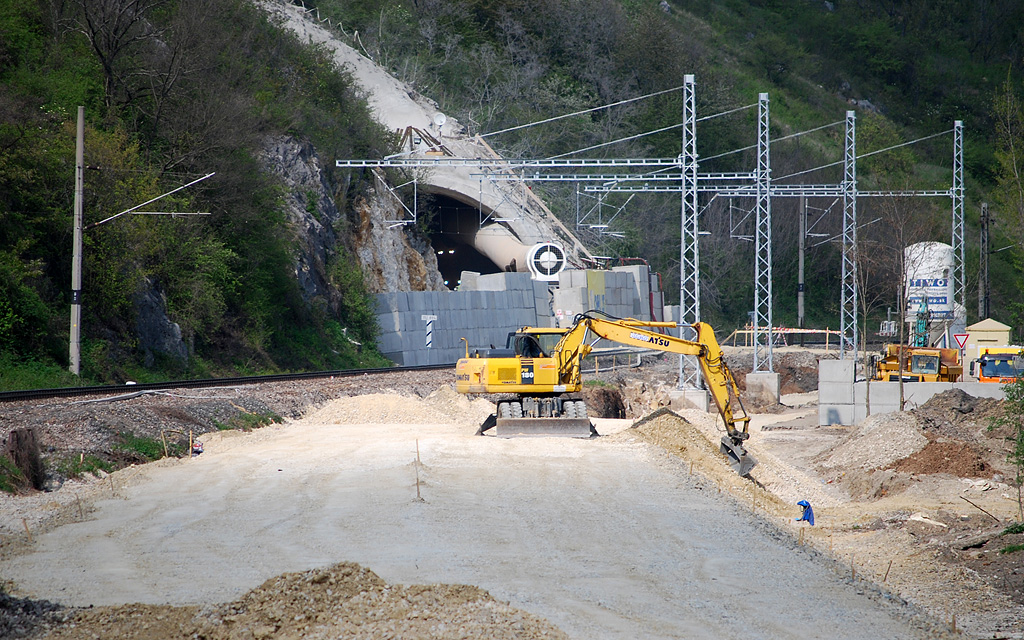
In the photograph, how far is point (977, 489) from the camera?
62.5ft

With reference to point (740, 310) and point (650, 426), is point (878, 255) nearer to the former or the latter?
point (740, 310)

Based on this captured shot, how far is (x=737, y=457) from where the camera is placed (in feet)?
67.9

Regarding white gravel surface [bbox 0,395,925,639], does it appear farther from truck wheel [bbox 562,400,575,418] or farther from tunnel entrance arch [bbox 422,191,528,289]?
tunnel entrance arch [bbox 422,191,528,289]

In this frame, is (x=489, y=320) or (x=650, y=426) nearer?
(x=650, y=426)

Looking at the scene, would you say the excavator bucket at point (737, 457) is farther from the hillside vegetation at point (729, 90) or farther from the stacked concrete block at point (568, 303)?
the hillside vegetation at point (729, 90)

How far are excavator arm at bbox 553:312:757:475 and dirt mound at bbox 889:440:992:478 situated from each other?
347cm

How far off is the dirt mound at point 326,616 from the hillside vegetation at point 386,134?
1413 centimetres

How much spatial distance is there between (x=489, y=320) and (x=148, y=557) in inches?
1430

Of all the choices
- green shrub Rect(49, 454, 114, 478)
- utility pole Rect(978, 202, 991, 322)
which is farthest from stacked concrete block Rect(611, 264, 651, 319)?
green shrub Rect(49, 454, 114, 478)

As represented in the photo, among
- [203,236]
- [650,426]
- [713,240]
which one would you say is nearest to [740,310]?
[713,240]

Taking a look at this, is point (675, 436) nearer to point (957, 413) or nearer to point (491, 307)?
point (957, 413)

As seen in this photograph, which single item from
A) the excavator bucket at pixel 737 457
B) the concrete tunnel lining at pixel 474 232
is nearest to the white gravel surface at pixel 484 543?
the excavator bucket at pixel 737 457

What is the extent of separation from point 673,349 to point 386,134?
34682 millimetres

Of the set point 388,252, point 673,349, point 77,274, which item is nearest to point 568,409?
point 673,349
